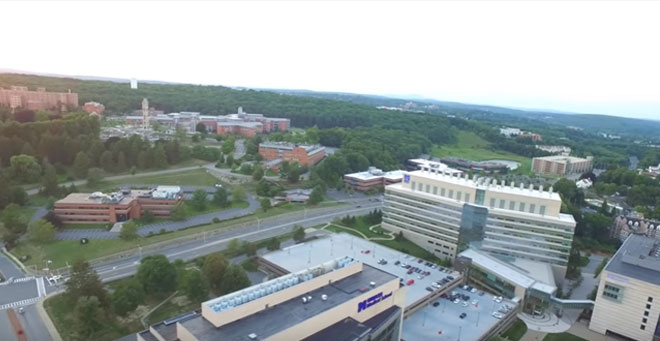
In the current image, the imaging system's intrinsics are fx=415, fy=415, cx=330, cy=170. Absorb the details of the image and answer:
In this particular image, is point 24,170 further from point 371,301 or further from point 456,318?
point 456,318

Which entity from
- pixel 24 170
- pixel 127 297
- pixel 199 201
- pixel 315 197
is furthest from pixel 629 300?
pixel 24 170

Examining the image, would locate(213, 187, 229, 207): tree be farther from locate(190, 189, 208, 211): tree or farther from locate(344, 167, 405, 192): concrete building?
locate(344, 167, 405, 192): concrete building

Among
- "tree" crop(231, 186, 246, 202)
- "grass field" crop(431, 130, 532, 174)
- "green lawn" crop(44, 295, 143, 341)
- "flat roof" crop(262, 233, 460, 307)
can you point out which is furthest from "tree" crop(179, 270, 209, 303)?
"grass field" crop(431, 130, 532, 174)

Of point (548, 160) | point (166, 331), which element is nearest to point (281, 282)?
point (166, 331)

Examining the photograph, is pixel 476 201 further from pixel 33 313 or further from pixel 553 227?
pixel 33 313

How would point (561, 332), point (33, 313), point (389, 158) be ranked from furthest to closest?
point (389, 158), point (561, 332), point (33, 313)

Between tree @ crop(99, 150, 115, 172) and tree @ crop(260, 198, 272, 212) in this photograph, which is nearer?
tree @ crop(260, 198, 272, 212)
